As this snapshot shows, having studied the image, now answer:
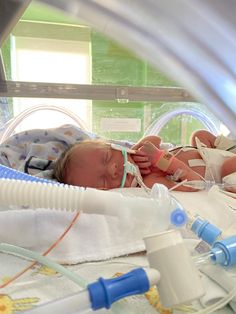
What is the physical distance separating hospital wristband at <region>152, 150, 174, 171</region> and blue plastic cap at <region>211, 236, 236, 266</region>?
0.64 meters

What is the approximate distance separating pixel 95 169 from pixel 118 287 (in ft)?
2.10

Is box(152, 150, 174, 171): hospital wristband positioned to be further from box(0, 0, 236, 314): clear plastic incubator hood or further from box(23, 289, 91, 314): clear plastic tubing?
box(23, 289, 91, 314): clear plastic tubing

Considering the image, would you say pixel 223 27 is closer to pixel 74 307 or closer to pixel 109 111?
pixel 74 307

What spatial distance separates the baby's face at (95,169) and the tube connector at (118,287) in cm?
60

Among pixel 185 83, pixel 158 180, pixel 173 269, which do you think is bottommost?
pixel 158 180

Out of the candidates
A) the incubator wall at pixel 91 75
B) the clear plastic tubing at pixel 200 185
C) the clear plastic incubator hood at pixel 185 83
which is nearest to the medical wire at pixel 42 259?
the clear plastic incubator hood at pixel 185 83

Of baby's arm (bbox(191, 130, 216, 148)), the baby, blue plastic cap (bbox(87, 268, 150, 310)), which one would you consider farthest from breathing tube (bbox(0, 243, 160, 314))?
baby's arm (bbox(191, 130, 216, 148))

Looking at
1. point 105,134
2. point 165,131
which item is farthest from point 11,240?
point 165,131

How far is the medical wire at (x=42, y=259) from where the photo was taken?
15.1 inches

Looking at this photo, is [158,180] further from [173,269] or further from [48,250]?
[173,269]

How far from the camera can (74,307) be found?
286mm

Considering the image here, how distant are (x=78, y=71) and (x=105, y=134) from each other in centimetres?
70

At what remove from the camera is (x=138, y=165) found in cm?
102

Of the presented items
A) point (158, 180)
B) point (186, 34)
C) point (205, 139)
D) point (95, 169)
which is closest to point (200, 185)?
point (158, 180)
